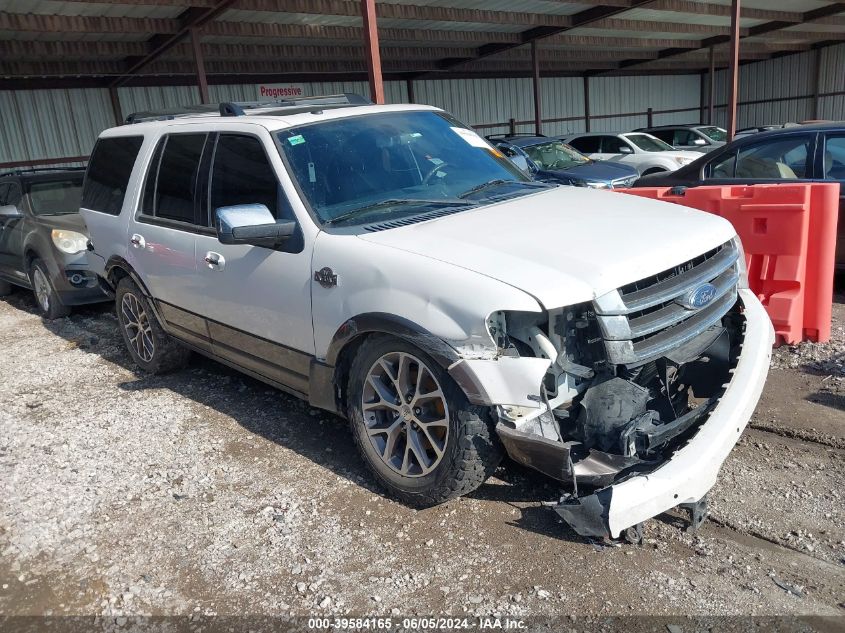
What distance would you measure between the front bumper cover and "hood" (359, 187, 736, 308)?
704mm

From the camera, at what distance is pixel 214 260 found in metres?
4.16

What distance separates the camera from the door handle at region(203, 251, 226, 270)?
411 cm

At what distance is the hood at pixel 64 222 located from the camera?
7570mm

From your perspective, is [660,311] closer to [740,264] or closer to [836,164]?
[740,264]

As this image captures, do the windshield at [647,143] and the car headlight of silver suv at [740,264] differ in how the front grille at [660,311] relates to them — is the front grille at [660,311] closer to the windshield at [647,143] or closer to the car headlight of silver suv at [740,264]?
the car headlight of silver suv at [740,264]

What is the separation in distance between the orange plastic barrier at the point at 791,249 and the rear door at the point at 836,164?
1.42 meters

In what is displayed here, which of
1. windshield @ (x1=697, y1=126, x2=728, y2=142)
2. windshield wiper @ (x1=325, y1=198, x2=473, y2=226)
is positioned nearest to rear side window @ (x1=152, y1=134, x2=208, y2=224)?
windshield wiper @ (x1=325, y1=198, x2=473, y2=226)

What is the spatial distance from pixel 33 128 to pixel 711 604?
684 inches

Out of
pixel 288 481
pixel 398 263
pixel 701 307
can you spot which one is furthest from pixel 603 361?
pixel 288 481

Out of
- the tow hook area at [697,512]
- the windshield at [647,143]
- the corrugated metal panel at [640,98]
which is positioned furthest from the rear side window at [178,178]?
the corrugated metal panel at [640,98]

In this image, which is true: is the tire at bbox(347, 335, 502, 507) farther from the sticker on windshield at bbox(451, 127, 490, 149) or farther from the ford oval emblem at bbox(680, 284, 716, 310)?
the sticker on windshield at bbox(451, 127, 490, 149)

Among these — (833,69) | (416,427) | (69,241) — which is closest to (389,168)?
(416,427)

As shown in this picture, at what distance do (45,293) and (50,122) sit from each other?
398 inches

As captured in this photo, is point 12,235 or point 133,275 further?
point 12,235
